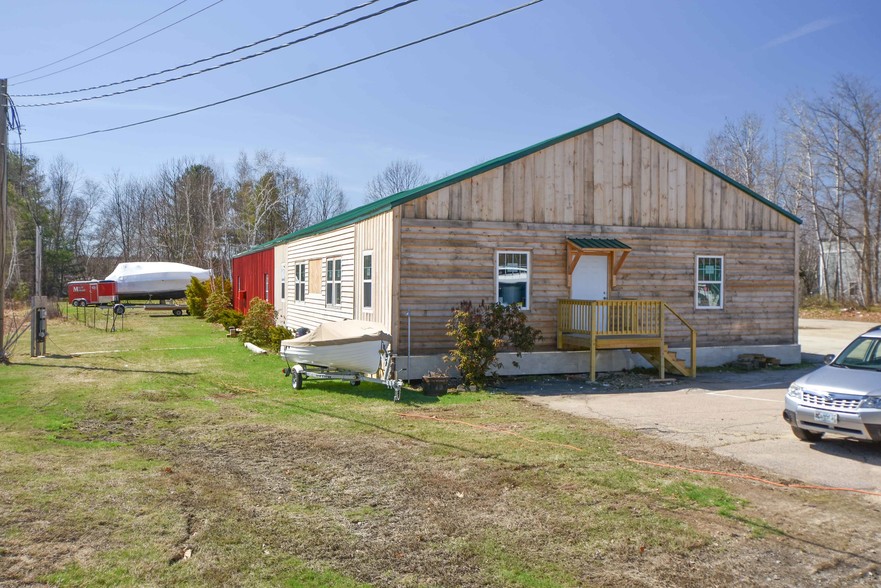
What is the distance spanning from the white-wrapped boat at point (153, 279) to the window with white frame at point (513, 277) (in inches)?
1160

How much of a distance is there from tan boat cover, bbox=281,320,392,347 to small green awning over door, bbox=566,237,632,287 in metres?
4.98

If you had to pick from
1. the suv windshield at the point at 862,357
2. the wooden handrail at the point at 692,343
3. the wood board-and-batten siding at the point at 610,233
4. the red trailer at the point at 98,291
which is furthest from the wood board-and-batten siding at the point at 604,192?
the red trailer at the point at 98,291

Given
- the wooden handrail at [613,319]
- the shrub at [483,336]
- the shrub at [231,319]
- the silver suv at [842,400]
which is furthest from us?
the shrub at [231,319]

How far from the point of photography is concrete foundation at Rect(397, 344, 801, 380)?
14.1 meters

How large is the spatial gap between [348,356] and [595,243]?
6442mm

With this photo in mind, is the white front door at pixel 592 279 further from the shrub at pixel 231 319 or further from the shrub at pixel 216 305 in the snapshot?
the shrub at pixel 216 305

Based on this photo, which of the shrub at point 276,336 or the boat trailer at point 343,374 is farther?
the shrub at point 276,336

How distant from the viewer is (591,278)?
53.0ft

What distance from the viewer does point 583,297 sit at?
1602 centimetres

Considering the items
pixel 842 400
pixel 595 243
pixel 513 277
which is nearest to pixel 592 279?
pixel 595 243

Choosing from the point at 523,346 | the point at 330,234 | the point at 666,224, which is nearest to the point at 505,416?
the point at 523,346

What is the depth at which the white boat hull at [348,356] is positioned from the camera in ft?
41.0

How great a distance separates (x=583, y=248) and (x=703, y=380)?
395 centimetres

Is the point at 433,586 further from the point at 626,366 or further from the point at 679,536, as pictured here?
the point at 626,366
